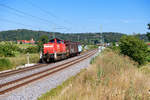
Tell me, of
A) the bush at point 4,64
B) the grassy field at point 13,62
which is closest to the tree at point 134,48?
the grassy field at point 13,62

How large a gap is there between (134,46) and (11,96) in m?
22.5

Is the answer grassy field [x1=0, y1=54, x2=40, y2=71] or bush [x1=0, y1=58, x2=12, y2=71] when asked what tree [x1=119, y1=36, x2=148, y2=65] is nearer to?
grassy field [x1=0, y1=54, x2=40, y2=71]

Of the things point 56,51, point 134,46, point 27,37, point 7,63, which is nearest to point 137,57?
point 134,46

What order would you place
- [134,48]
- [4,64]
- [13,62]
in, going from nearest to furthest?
[4,64], [13,62], [134,48]

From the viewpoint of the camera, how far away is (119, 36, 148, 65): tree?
26.2m

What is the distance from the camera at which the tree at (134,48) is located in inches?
1033

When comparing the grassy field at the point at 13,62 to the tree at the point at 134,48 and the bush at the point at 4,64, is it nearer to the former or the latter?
the bush at the point at 4,64

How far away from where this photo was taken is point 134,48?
85.9 ft

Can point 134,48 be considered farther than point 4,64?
Yes

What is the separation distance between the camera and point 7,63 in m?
18.3

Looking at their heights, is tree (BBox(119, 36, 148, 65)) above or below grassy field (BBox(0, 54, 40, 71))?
above

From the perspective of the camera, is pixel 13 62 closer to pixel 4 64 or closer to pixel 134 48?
pixel 4 64

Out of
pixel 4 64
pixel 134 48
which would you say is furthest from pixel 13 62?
pixel 134 48

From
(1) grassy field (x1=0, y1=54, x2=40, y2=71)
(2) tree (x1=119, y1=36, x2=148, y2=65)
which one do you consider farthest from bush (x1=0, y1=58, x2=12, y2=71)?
(2) tree (x1=119, y1=36, x2=148, y2=65)
